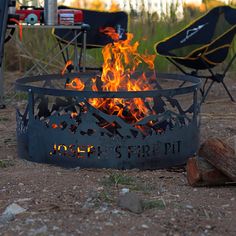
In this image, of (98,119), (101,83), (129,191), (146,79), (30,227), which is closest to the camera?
(30,227)

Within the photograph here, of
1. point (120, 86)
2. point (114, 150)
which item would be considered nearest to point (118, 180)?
point (114, 150)

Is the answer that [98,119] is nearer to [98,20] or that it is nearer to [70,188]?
[70,188]

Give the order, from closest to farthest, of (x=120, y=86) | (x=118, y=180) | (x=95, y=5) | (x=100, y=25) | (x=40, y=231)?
1. (x=40, y=231)
2. (x=118, y=180)
3. (x=120, y=86)
4. (x=100, y=25)
5. (x=95, y=5)

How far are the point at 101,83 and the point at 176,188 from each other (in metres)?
0.97

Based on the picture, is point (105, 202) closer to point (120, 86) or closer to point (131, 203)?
point (131, 203)

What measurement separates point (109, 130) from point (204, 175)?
0.66 metres

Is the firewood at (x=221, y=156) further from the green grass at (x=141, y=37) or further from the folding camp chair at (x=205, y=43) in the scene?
the green grass at (x=141, y=37)

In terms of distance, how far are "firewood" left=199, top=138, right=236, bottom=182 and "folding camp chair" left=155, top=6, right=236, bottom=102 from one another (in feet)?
9.00

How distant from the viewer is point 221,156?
337 cm

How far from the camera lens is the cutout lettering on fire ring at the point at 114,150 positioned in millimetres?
3789

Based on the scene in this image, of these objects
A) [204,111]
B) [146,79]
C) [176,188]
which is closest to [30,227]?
[176,188]

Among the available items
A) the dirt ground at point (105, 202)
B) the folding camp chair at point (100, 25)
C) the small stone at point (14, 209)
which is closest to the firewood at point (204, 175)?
the dirt ground at point (105, 202)

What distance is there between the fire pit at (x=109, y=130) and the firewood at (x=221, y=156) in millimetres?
436

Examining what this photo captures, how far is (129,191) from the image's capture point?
333 cm
